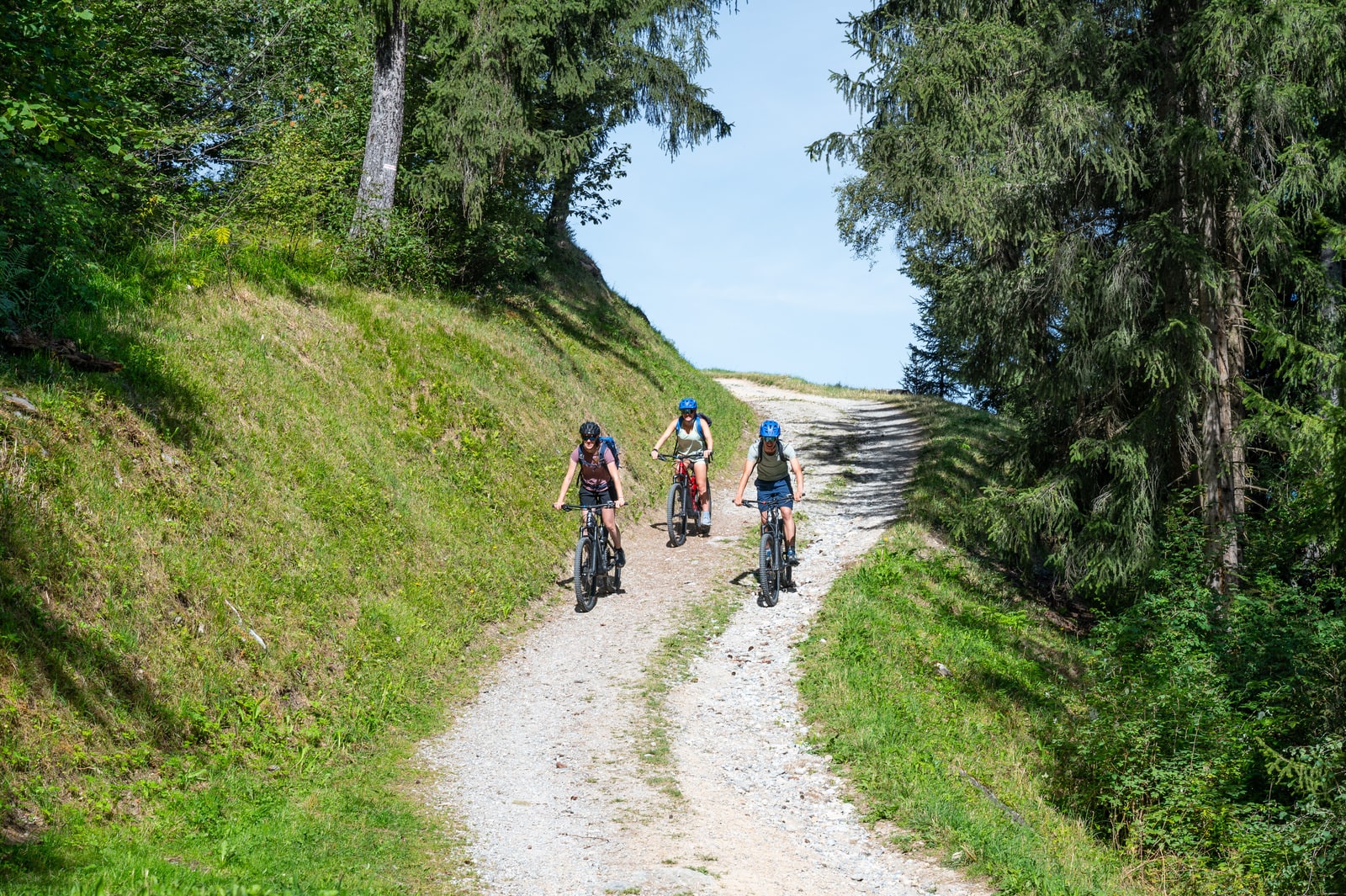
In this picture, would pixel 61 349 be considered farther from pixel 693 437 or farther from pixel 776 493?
pixel 693 437

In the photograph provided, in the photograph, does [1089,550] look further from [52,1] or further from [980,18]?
[52,1]

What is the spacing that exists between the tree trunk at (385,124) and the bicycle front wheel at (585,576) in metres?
8.93

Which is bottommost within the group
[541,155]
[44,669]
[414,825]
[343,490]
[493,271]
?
[414,825]

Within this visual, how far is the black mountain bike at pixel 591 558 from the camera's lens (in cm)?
1297

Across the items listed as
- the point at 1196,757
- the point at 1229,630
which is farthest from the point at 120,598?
the point at 1229,630

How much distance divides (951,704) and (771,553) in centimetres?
341

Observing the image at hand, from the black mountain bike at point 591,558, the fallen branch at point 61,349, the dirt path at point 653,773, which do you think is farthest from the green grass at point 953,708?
the fallen branch at point 61,349

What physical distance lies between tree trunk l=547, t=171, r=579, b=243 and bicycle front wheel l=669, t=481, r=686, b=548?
26.3ft

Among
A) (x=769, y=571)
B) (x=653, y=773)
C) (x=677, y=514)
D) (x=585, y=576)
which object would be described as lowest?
(x=653, y=773)

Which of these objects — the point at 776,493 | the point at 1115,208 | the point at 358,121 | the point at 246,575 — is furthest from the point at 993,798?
the point at 358,121

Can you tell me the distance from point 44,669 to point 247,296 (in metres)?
8.50

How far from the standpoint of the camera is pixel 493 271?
20938mm

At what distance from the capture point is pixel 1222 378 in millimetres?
14094

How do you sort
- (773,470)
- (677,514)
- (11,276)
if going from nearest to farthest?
1. (11,276)
2. (773,470)
3. (677,514)
